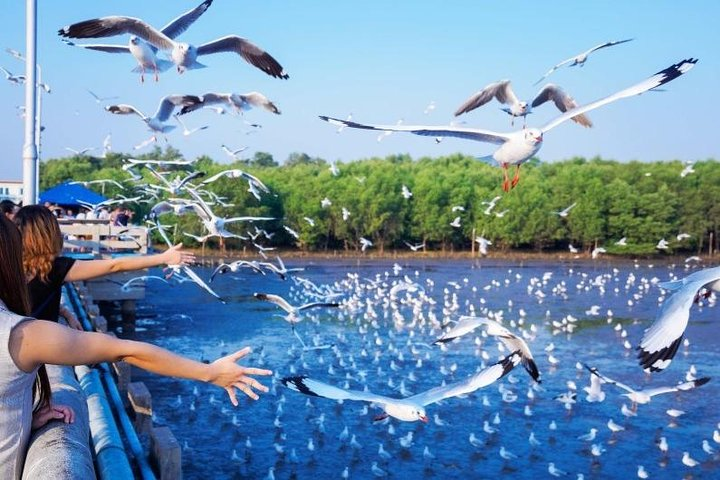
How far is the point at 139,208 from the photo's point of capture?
2276 inches

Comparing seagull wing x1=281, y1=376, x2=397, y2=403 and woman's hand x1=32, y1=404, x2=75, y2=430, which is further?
seagull wing x1=281, y1=376, x2=397, y2=403

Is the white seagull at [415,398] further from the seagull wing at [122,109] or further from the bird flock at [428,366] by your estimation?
the seagull wing at [122,109]

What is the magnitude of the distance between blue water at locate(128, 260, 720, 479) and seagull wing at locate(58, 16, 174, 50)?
5.74 m

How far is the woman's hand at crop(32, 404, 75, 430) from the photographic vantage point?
2.57 metres

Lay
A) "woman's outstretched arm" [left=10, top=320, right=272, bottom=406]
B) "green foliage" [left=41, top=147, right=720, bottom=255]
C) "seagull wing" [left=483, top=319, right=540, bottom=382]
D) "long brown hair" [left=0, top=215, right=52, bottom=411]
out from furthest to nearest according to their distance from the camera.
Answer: "green foliage" [left=41, top=147, right=720, bottom=255] → "seagull wing" [left=483, top=319, right=540, bottom=382] → "long brown hair" [left=0, top=215, right=52, bottom=411] → "woman's outstretched arm" [left=10, top=320, right=272, bottom=406]

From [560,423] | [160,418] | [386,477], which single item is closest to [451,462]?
[386,477]

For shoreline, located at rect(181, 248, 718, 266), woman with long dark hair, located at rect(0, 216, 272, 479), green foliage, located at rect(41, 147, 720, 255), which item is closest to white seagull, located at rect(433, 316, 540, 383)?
woman with long dark hair, located at rect(0, 216, 272, 479)

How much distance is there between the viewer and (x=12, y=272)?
7.79 feet

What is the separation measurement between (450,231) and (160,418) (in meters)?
54.5

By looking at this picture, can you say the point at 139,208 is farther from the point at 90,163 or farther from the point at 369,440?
the point at 369,440

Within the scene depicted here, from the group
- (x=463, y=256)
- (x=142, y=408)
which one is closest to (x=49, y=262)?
(x=142, y=408)

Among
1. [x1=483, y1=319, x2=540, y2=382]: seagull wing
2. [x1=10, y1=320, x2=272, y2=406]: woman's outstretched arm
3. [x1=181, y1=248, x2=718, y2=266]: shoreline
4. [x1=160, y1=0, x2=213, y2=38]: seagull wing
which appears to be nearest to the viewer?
[x1=10, y1=320, x2=272, y2=406]: woman's outstretched arm

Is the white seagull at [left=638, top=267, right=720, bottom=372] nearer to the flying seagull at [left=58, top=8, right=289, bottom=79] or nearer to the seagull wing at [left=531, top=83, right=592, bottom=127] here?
the seagull wing at [left=531, top=83, right=592, bottom=127]

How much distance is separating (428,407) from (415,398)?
7101 millimetres
